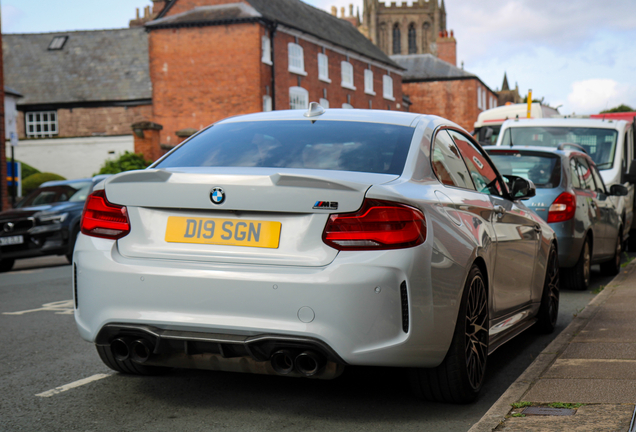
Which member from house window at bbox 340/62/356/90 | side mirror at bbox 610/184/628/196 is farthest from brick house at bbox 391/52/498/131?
side mirror at bbox 610/184/628/196

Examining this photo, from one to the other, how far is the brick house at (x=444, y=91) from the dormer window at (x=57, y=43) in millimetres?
30760

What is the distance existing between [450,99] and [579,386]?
202 ft

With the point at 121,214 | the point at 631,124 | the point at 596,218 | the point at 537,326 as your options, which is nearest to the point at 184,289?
the point at 121,214

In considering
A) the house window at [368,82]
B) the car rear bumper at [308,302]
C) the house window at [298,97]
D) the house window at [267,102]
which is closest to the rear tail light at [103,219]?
the car rear bumper at [308,302]

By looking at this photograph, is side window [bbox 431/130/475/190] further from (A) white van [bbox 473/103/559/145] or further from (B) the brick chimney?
(B) the brick chimney

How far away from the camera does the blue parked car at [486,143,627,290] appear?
28.7ft

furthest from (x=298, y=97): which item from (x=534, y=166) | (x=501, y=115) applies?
(x=534, y=166)

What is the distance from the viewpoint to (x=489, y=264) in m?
4.62

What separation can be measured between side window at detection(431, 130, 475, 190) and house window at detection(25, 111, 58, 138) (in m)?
38.3

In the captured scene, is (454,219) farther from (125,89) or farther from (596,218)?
(125,89)

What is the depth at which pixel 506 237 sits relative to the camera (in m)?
5.10

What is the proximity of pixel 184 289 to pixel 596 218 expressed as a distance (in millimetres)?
7303

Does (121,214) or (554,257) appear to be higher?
(121,214)

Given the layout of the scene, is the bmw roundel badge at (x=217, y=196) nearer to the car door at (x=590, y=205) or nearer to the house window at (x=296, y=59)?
the car door at (x=590, y=205)
